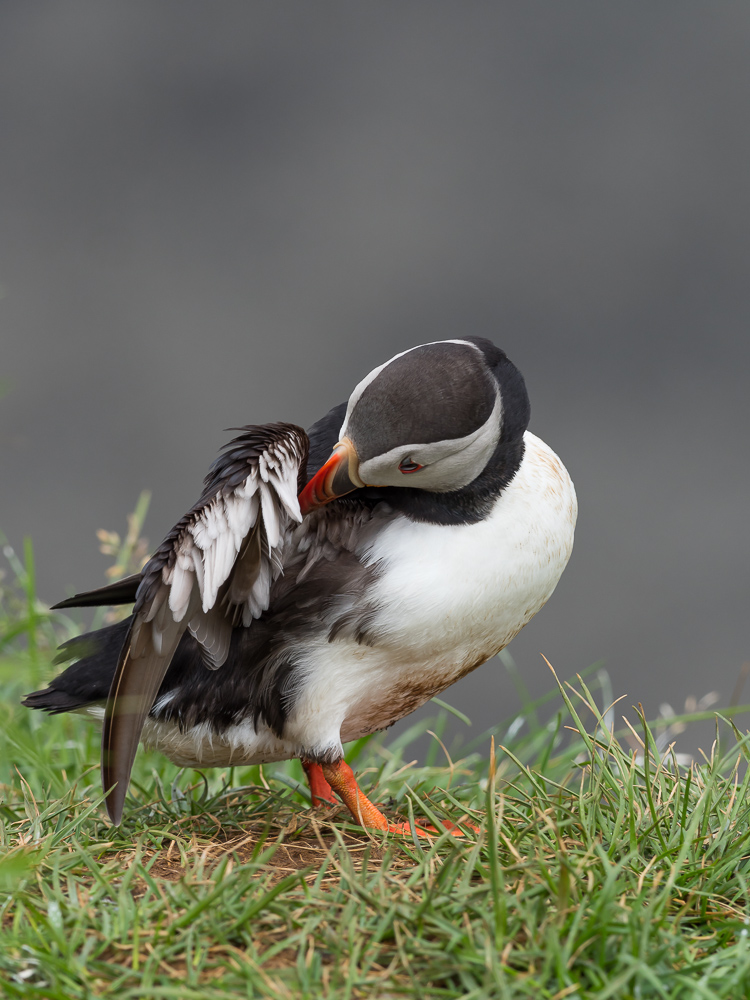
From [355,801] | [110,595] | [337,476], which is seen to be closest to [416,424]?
[337,476]

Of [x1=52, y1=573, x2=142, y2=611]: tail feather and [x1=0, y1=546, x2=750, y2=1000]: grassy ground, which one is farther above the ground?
[x1=52, y1=573, x2=142, y2=611]: tail feather

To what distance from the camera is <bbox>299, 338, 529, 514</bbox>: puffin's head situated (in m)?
2.31

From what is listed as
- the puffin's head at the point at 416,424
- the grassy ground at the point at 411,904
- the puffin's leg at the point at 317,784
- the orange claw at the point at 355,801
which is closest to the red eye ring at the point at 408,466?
the puffin's head at the point at 416,424

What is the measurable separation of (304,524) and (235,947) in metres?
1.15

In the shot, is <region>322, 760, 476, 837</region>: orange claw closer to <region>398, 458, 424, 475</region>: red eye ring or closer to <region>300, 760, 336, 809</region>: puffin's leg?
<region>300, 760, 336, 809</region>: puffin's leg

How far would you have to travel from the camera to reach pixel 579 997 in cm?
155

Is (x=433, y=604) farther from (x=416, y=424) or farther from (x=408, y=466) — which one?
(x=416, y=424)

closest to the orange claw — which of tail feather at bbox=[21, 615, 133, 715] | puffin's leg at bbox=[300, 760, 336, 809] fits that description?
puffin's leg at bbox=[300, 760, 336, 809]

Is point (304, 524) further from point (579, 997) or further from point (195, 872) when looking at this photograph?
point (579, 997)

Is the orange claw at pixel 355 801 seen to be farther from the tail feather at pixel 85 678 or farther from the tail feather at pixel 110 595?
the tail feather at pixel 110 595

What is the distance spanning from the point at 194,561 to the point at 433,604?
667 millimetres

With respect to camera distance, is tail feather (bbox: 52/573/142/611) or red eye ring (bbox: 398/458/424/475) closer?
red eye ring (bbox: 398/458/424/475)

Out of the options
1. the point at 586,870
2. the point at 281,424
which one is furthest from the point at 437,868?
the point at 281,424

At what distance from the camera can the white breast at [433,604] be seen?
2.51 m
